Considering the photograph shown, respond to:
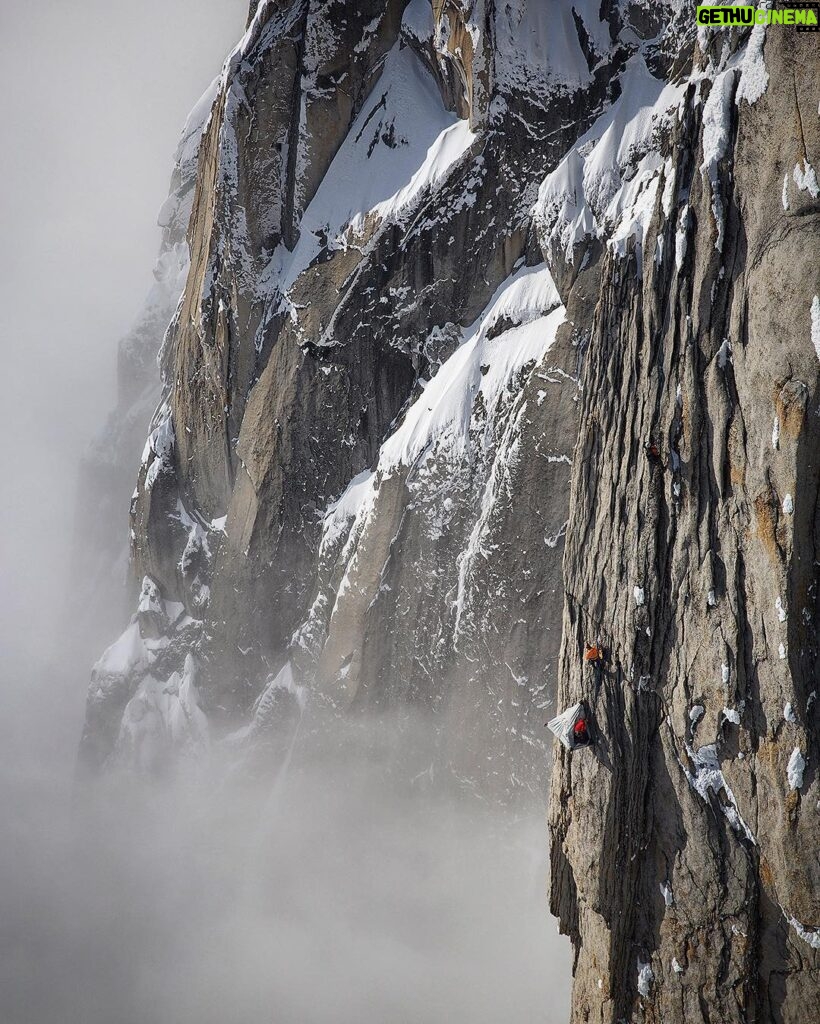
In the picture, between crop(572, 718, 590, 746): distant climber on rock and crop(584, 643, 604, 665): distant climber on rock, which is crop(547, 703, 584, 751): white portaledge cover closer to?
crop(572, 718, 590, 746): distant climber on rock

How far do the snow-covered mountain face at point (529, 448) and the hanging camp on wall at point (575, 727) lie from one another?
0.29 m

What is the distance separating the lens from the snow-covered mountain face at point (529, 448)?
10.5 meters

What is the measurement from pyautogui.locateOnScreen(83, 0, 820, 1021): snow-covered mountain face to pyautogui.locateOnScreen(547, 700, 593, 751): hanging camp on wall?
29 cm

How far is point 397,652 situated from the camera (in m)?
24.5

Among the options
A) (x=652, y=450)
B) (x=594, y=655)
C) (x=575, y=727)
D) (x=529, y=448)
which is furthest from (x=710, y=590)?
(x=529, y=448)

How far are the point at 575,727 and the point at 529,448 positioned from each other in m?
10.4

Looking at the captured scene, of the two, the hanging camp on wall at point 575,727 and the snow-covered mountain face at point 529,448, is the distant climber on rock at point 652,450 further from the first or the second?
the hanging camp on wall at point 575,727

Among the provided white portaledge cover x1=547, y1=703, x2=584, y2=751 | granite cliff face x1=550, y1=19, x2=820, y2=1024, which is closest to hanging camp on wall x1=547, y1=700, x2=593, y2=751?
white portaledge cover x1=547, y1=703, x2=584, y2=751

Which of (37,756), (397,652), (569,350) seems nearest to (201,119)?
(569,350)

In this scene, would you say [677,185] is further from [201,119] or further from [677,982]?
[201,119]

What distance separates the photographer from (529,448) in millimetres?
20469

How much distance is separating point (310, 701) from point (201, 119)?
1307 inches

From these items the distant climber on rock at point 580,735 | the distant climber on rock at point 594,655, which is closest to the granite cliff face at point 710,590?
the distant climber on rock at point 594,655

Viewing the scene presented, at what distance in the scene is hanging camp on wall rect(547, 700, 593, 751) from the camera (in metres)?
12.2
